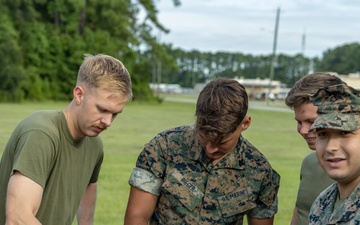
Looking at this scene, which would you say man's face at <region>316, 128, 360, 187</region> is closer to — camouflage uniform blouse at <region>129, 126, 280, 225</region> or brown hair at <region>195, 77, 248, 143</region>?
brown hair at <region>195, 77, 248, 143</region>

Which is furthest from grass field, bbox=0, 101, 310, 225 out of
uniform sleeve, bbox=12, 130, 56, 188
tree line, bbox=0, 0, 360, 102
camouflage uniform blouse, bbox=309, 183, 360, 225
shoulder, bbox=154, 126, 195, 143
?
tree line, bbox=0, 0, 360, 102

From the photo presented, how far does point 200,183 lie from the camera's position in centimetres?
398

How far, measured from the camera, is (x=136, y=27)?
208 ft

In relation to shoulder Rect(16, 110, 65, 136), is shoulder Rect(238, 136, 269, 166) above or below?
below

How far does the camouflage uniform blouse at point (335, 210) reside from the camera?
2.93m

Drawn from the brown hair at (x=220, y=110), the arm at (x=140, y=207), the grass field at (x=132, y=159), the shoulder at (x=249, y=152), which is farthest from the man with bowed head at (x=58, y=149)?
the grass field at (x=132, y=159)

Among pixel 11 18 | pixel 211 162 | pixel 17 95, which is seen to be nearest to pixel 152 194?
pixel 211 162

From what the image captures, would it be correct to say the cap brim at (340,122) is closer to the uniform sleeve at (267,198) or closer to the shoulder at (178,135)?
the uniform sleeve at (267,198)

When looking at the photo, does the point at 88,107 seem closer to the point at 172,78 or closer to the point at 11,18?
the point at 11,18

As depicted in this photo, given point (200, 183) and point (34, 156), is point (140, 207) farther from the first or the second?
point (34, 156)

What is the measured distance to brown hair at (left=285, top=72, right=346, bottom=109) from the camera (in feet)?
13.1

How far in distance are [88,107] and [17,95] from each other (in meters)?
48.6

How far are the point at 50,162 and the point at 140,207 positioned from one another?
546 millimetres

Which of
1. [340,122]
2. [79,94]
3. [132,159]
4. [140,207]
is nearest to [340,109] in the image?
[340,122]
